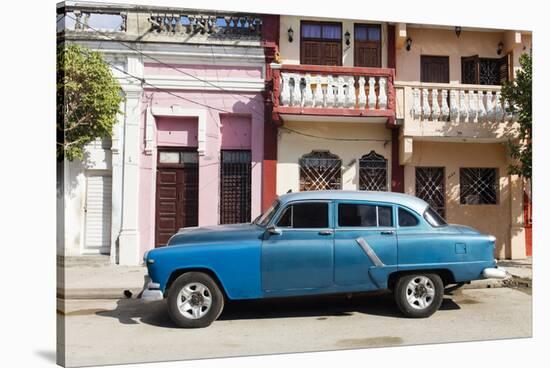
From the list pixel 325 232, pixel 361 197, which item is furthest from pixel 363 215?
pixel 325 232

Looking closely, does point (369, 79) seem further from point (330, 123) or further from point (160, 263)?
point (160, 263)

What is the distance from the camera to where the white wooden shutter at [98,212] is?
5027 mm

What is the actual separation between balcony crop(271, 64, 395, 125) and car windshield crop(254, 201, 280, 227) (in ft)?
4.21

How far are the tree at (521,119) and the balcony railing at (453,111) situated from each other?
9 cm

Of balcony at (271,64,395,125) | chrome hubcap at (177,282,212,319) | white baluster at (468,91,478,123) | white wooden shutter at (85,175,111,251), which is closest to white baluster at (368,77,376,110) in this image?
balcony at (271,64,395,125)

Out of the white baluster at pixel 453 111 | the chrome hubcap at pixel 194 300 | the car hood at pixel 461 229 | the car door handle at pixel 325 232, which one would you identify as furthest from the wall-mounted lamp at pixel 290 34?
the chrome hubcap at pixel 194 300

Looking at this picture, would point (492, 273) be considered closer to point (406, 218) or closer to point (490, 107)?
point (406, 218)

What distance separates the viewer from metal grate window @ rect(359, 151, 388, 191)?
18.8ft

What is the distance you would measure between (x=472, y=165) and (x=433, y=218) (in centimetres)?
126

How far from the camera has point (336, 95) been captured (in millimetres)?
5750

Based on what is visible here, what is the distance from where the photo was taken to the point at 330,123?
582 cm

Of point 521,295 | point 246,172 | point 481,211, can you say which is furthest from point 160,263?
point 521,295

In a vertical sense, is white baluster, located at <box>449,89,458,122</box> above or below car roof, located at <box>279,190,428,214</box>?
above

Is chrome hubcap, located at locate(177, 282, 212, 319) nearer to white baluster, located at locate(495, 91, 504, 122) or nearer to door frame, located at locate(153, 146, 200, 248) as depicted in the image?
door frame, located at locate(153, 146, 200, 248)
